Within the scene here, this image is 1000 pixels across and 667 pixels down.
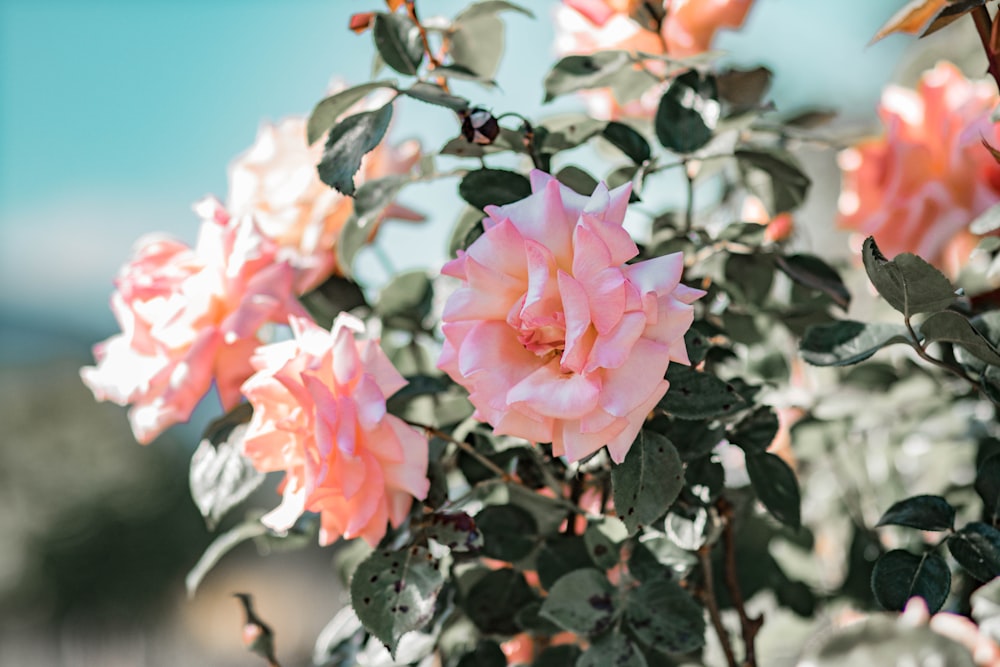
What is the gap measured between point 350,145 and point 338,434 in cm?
11

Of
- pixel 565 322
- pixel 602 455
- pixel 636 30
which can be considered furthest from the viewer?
pixel 636 30

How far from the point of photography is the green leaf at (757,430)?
0.38 metres

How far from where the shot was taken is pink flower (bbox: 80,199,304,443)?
1.34 feet

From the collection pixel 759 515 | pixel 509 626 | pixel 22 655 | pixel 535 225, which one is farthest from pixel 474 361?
pixel 22 655

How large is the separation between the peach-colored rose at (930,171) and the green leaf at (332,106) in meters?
0.29

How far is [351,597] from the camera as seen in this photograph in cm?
34

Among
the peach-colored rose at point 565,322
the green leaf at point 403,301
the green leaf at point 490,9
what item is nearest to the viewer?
the peach-colored rose at point 565,322

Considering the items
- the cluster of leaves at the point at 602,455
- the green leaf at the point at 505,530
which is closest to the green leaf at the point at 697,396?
the cluster of leaves at the point at 602,455

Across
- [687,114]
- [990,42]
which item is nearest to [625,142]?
[687,114]

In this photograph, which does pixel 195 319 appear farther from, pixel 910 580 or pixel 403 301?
pixel 910 580

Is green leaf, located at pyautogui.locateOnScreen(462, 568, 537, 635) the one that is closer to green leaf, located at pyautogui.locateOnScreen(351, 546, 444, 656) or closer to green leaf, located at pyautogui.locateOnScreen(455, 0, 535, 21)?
green leaf, located at pyautogui.locateOnScreen(351, 546, 444, 656)

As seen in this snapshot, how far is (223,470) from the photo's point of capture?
405 millimetres

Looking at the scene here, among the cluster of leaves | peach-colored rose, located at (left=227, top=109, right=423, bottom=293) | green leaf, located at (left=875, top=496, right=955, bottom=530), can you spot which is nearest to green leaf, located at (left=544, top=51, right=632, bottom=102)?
the cluster of leaves

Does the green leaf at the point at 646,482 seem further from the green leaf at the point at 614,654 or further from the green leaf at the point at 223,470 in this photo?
the green leaf at the point at 223,470
